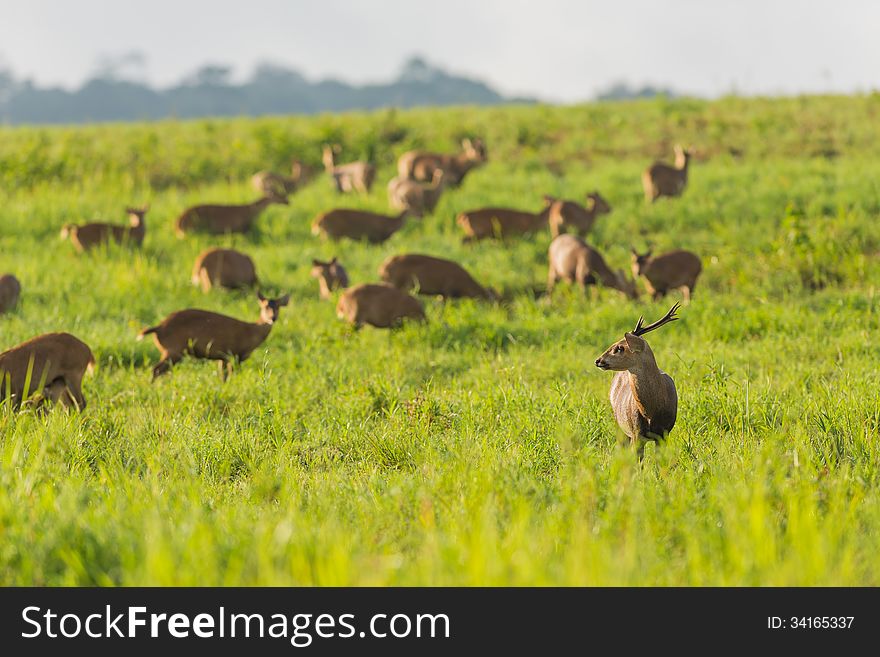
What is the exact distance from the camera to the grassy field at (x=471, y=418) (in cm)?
323

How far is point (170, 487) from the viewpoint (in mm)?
4348

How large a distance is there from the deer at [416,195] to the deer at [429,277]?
428 centimetres

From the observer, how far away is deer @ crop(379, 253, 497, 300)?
394 inches

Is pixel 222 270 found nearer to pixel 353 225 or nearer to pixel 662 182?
pixel 353 225

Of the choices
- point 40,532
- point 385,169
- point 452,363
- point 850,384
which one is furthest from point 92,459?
point 385,169

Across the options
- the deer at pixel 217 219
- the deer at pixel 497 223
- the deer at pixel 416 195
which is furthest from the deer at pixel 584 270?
the deer at pixel 217 219

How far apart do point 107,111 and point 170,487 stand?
165743 mm

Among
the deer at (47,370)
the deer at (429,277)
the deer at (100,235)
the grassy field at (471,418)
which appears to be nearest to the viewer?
the grassy field at (471,418)

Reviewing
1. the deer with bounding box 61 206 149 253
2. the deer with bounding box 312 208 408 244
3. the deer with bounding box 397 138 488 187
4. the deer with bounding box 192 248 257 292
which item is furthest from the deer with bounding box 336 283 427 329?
the deer with bounding box 397 138 488 187

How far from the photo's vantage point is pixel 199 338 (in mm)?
7410

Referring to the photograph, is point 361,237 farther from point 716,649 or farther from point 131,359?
point 716,649

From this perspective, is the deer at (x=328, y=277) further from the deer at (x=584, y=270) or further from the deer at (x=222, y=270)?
the deer at (x=584, y=270)

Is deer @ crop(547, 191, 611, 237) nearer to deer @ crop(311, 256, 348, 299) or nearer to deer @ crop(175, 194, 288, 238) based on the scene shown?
deer @ crop(311, 256, 348, 299)

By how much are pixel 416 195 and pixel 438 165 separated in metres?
2.16
